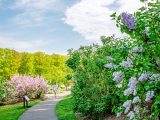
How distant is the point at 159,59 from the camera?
411cm

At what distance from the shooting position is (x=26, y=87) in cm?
2738

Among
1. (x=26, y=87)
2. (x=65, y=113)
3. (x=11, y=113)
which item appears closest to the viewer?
(x=65, y=113)

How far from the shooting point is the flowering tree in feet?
87.2

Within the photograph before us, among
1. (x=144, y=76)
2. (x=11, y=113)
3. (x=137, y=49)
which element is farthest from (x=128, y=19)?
(x=11, y=113)

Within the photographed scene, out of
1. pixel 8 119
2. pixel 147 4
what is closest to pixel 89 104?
pixel 8 119

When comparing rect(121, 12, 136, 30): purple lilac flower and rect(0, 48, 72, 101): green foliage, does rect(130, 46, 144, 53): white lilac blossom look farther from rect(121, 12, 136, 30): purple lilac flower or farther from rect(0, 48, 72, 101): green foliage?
rect(0, 48, 72, 101): green foliage

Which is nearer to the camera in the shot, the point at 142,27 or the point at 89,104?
the point at 142,27

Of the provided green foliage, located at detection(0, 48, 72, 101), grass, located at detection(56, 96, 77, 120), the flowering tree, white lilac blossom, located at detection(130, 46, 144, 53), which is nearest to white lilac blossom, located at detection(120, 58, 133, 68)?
white lilac blossom, located at detection(130, 46, 144, 53)

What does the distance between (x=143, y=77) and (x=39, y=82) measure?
2528cm

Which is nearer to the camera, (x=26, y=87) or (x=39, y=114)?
(x=39, y=114)

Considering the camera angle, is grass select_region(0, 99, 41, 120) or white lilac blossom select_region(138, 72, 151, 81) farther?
grass select_region(0, 99, 41, 120)

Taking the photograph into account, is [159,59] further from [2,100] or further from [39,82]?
[39,82]

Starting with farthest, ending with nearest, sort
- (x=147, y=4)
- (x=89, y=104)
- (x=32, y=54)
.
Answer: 1. (x=32, y=54)
2. (x=89, y=104)
3. (x=147, y=4)

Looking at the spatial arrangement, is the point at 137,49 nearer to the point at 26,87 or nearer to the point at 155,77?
the point at 155,77
